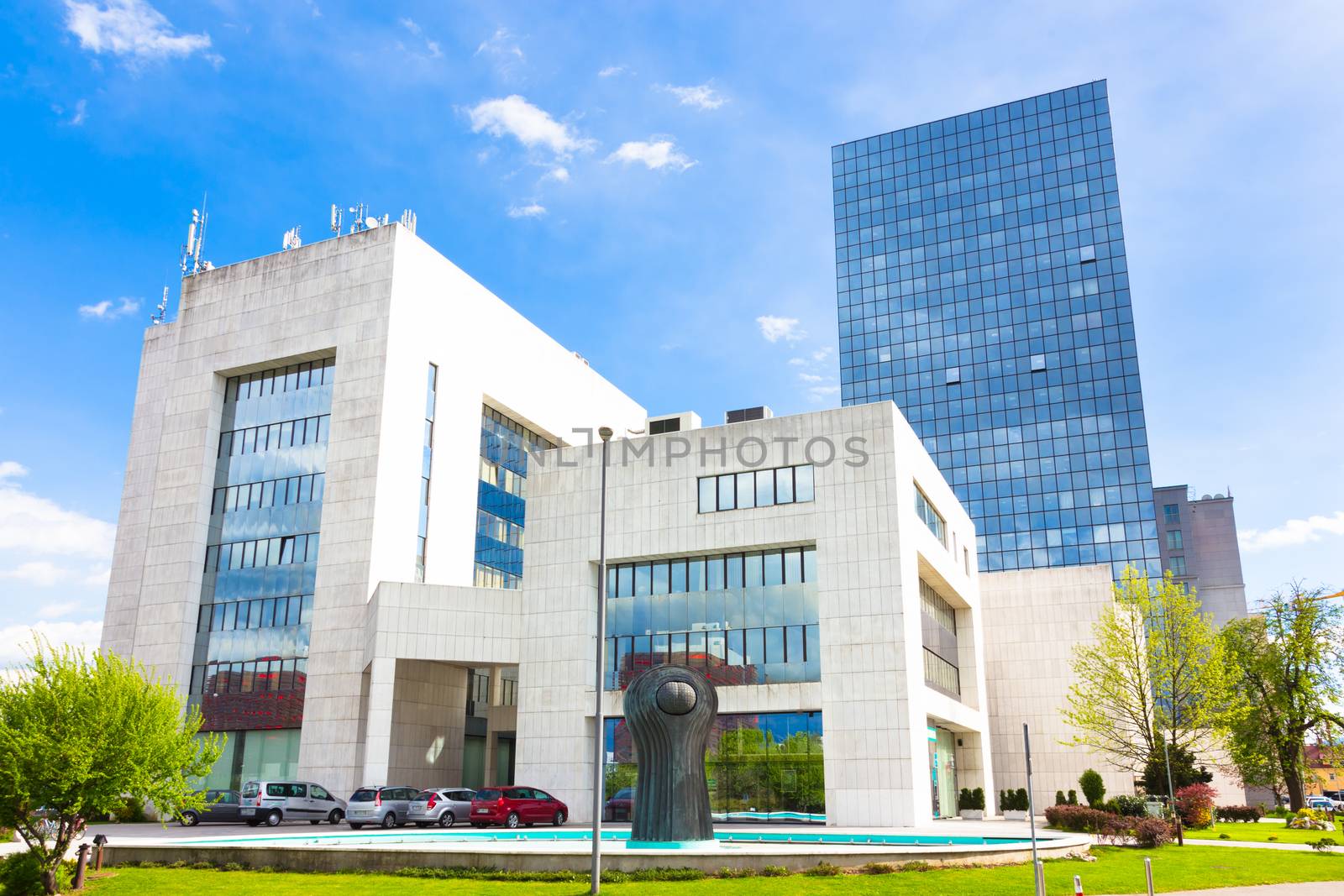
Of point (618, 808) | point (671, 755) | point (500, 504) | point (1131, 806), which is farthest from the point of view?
point (500, 504)

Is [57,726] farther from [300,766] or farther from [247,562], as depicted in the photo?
[247,562]

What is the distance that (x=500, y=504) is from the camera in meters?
57.4

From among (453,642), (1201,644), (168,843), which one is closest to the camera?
(168,843)

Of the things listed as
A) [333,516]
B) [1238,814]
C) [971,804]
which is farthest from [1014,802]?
[333,516]

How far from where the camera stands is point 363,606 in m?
46.5

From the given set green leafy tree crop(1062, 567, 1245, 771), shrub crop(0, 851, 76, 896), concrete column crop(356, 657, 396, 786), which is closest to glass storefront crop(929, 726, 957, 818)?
green leafy tree crop(1062, 567, 1245, 771)

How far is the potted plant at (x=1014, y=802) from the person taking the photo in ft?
186

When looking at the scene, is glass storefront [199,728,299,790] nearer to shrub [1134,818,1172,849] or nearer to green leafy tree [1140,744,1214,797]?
shrub [1134,818,1172,849]

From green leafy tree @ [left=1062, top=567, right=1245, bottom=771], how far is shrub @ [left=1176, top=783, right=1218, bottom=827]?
3654 mm

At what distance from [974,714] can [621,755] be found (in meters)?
20.4

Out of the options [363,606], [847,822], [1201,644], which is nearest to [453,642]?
[363,606]

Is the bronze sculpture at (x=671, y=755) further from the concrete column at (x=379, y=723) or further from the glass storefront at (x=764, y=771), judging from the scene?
the concrete column at (x=379, y=723)

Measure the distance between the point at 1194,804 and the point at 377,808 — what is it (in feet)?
103

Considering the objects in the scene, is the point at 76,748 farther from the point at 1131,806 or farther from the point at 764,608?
the point at 1131,806
